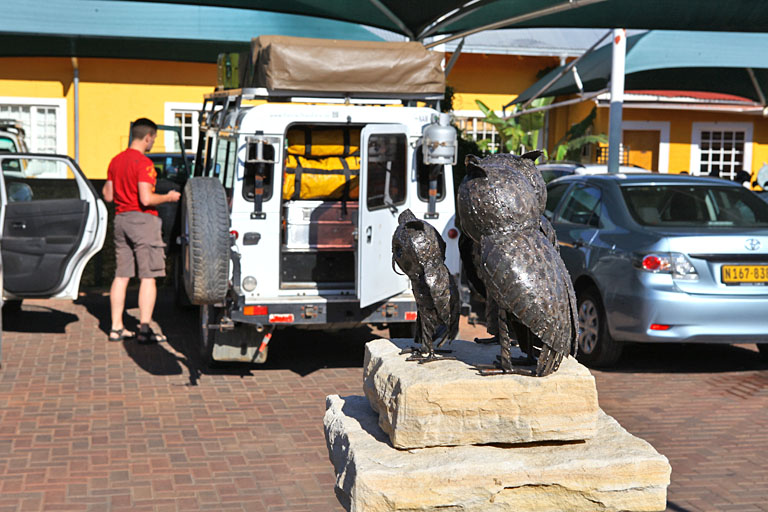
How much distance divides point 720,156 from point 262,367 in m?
19.2

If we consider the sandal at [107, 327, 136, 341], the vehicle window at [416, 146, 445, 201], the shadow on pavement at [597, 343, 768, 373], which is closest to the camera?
the vehicle window at [416, 146, 445, 201]

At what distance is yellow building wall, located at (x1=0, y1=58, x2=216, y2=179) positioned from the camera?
2086cm

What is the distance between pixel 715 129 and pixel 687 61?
923cm

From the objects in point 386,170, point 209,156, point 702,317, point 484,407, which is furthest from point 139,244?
point 484,407

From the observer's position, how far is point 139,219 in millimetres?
9438

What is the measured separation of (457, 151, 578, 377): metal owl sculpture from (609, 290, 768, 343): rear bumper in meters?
4.30

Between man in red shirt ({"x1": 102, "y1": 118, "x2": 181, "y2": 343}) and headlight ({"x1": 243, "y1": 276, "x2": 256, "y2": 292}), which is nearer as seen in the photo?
headlight ({"x1": 243, "y1": 276, "x2": 256, "y2": 292})

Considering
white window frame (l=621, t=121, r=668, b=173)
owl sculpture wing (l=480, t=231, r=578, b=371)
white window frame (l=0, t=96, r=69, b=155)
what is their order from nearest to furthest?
owl sculpture wing (l=480, t=231, r=578, b=371) < white window frame (l=0, t=96, r=69, b=155) < white window frame (l=621, t=121, r=668, b=173)

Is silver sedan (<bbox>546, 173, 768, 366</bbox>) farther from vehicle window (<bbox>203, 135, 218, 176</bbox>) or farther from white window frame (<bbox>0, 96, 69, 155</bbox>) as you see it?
white window frame (<bbox>0, 96, 69, 155</bbox>)

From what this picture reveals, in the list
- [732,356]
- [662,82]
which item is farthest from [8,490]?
[662,82]

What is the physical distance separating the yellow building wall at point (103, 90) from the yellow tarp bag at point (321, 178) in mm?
13132

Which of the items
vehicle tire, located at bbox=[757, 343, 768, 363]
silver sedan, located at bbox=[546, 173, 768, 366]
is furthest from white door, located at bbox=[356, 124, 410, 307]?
vehicle tire, located at bbox=[757, 343, 768, 363]

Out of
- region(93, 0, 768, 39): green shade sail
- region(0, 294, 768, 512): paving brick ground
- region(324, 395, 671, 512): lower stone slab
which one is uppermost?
region(93, 0, 768, 39): green shade sail

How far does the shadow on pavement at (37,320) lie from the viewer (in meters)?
10.5
